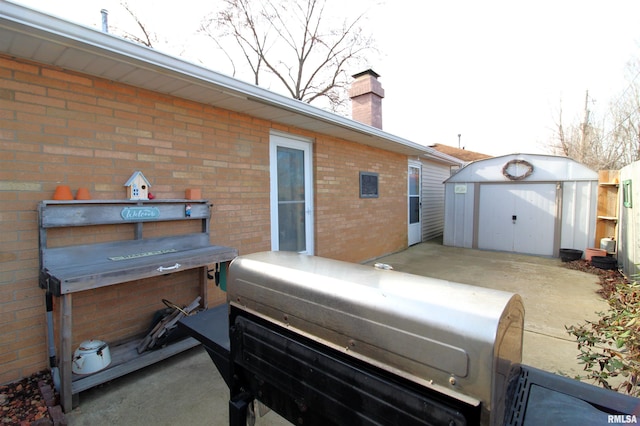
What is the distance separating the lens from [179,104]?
132 inches

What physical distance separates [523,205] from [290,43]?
11013 mm

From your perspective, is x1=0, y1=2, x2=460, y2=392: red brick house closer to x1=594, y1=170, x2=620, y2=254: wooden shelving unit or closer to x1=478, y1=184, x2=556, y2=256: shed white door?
x1=478, y1=184, x2=556, y2=256: shed white door

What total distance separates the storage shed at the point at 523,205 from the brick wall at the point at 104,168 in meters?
6.31

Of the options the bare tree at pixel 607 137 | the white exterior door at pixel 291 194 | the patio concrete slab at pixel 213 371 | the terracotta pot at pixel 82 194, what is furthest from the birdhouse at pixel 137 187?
the bare tree at pixel 607 137

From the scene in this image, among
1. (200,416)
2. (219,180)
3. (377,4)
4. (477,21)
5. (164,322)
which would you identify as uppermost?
(377,4)

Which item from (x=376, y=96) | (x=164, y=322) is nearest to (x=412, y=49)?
(x=376, y=96)

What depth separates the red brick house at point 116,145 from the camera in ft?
7.66

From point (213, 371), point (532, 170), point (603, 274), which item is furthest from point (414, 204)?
point (213, 371)

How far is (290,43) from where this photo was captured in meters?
13.1

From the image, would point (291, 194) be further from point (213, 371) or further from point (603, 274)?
point (603, 274)

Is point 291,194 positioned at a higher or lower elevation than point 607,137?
lower

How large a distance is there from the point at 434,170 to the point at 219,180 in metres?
8.59

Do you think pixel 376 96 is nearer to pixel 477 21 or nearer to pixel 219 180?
pixel 477 21

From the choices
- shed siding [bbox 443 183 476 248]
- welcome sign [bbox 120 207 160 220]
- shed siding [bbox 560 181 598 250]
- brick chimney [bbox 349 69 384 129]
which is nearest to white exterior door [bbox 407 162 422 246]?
shed siding [bbox 443 183 476 248]
